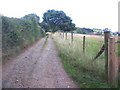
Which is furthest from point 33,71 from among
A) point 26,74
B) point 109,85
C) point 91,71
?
point 109,85

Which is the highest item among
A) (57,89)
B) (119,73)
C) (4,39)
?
(4,39)

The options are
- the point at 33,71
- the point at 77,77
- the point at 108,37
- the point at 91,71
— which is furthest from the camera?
the point at 33,71

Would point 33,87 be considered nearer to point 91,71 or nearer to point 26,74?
point 26,74

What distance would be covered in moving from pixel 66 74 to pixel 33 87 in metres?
1.80

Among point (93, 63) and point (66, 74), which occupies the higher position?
point (93, 63)

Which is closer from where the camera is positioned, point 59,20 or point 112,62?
point 112,62

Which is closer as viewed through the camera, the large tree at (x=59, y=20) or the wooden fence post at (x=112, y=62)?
the wooden fence post at (x=112, y=62)

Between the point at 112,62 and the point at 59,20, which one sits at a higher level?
the point at 59,20

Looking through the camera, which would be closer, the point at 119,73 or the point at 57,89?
the point at 57,89

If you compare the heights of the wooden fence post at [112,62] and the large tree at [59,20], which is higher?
the large tree at [59,20]

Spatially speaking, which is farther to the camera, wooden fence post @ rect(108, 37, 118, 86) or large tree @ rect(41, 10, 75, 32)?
large tree @ rect(41, 10, 75, 32)

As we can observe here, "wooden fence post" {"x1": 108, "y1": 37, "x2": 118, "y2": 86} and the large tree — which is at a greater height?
the large tree

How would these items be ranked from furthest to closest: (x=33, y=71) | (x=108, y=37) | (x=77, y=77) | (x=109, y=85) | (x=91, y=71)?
1. (x=33, y=71)
2. (x=91, y=71)
3. (x=77, y=77)
4. (x=108, y=37)
5. (x=109, y=85)

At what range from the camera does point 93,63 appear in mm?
6492
